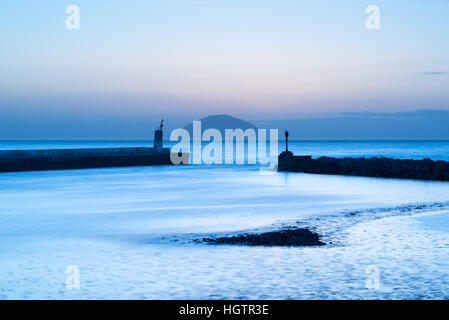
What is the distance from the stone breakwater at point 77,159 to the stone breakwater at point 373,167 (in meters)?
10.4

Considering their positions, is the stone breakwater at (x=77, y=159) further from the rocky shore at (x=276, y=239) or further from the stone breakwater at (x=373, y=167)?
the rocky shore at (x=276, y=239)

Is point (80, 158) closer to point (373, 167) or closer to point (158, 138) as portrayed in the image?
point (158, 138)

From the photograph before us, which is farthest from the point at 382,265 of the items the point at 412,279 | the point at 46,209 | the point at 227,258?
the point at 46,209

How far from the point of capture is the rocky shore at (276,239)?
8812mm

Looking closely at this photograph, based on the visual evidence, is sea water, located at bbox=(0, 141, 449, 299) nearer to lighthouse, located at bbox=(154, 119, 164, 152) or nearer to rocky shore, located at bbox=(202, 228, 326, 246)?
rocky shore, located at bbox=(202, 228, 326, 246)

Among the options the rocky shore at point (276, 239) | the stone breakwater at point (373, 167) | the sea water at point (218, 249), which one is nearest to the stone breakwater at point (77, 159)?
the stone breakwater at point (373, 167)

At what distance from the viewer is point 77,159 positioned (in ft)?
114

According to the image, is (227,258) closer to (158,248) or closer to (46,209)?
(158,248)

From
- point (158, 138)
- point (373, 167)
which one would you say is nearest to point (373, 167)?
point (373, 167)

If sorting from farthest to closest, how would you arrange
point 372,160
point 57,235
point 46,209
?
point 372,160 → point 46,209 → point 57,235

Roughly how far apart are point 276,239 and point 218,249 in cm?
110

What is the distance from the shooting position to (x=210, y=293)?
6.26 metres

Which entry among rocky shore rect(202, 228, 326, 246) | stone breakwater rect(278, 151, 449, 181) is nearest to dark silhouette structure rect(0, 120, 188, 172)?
stone breakwater rect(278, 151, 449, 181)
